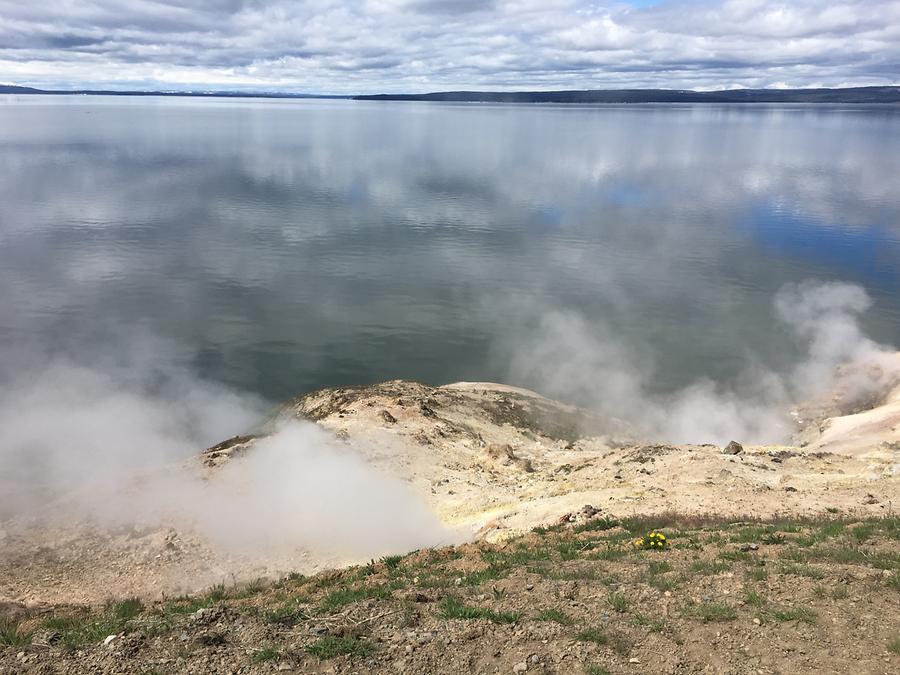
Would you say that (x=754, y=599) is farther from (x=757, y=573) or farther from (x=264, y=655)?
(x=264, y=655)

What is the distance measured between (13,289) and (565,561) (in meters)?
54.1

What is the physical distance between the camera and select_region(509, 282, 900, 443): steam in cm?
3762

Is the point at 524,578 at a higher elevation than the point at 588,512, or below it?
higher

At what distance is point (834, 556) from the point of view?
1329cm

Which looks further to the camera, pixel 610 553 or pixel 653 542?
pixel 653 542

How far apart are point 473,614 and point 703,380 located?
33.7 metres

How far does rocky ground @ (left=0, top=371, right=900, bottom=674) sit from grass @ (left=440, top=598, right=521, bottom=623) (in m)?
0.05

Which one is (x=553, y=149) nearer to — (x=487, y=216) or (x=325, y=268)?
(x=487, y=216)

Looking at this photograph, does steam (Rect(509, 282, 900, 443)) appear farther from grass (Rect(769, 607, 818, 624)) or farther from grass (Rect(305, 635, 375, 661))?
grass (Rect(305, 635, 375, 661))

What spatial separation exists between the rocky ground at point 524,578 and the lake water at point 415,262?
16.2m

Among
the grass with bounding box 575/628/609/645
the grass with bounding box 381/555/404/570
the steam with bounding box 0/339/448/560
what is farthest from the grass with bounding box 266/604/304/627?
the steam with bounding box 0/339/448/560

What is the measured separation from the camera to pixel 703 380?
136ft

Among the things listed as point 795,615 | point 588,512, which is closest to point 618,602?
point 795,615

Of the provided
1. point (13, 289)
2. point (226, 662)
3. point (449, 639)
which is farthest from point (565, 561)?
point (13, 289)
